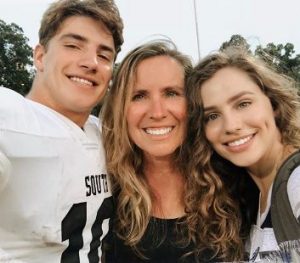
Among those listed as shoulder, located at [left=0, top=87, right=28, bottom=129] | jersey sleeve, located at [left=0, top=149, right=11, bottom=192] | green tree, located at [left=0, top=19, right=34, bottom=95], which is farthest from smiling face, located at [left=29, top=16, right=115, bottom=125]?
green tree, located at [left=0, top=19, right=34, bottom=95]

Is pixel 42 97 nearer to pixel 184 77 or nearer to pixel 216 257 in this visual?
pixel 184 77

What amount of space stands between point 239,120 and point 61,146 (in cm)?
81

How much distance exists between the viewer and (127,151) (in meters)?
2.21

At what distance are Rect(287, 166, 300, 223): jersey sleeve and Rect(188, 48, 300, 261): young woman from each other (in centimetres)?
17

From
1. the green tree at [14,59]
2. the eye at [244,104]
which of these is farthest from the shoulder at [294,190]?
the green tree at [14,59]

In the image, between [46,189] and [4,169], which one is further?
[46,189]

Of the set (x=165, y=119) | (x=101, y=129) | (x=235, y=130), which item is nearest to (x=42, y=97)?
(x=101, y=129)

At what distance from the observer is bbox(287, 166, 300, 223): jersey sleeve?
56.8 inches

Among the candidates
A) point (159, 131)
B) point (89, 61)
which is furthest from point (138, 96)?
point (89, 61)

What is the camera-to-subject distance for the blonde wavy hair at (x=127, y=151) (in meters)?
2.06

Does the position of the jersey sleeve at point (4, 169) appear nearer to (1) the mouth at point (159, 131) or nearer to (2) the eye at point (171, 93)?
(1) the mouth at point (159, 131)

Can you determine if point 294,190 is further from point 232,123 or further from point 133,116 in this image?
point 133,116

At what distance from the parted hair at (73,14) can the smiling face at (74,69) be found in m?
0.03

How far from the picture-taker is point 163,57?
2221 mm
